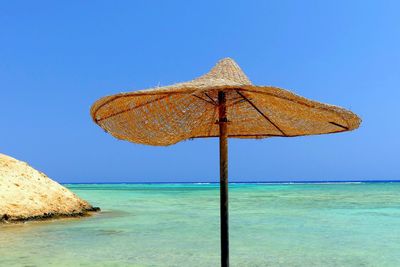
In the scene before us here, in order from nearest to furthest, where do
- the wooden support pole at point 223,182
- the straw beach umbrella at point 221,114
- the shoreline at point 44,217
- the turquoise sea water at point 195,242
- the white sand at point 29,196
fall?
the straw beach umbrella at point 221,114 < the wooden support pole at point 223,182 < the turquoise sea water at point 195,242 < the shoreline at point 44,217 < the white sand at point 29,196

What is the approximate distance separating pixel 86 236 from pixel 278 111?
7420 mm

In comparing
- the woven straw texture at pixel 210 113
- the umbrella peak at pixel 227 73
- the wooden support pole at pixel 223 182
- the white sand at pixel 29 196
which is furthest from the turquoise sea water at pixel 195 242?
the umbrella peak at pixel 227 73

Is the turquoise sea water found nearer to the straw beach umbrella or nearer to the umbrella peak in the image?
the straw beach umbrella

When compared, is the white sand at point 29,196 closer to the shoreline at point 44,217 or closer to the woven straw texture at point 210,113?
the shoreline at point 44,217

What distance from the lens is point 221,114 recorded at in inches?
145

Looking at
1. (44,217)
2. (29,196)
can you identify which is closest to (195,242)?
(44,217)

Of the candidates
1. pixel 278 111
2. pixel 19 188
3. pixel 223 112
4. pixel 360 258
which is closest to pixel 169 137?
pixel 223 112

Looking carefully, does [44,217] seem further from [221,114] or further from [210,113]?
[221,114]

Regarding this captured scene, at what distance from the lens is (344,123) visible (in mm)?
3680

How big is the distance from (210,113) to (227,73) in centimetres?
50

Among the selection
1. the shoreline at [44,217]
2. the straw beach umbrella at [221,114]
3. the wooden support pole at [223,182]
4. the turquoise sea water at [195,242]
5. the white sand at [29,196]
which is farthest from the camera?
the white sand at [29,196]

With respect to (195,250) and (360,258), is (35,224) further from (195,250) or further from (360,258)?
(360,258)

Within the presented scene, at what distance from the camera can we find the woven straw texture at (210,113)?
10.6 ft

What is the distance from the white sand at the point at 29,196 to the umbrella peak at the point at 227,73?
30.6ft
